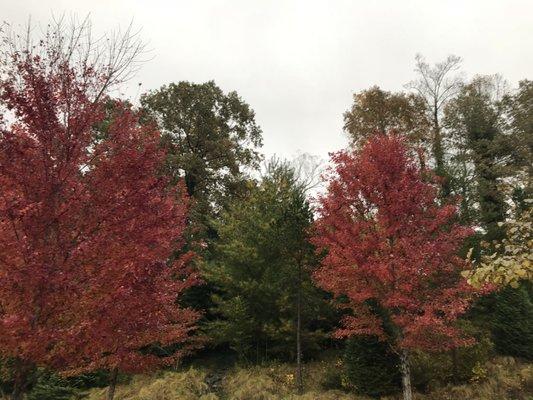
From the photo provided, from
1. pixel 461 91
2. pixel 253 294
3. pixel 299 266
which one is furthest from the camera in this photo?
pixel 461 91

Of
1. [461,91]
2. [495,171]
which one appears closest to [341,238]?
[495,171]

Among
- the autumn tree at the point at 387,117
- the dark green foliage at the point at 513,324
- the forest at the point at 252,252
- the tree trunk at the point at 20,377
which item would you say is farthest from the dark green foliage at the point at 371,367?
the autumn tree at the point at 387,117

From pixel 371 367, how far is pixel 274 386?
4133 mm

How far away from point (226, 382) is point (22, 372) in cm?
1305

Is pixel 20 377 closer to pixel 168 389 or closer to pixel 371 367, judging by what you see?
pixel 168 389

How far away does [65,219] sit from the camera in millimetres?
6242

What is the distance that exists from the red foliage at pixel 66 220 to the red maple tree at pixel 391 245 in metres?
8.05

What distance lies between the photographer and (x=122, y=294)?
20.4ft

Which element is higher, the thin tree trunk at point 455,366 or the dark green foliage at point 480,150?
the dark green foliage at point 480,150

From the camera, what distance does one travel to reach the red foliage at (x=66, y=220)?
566 cm

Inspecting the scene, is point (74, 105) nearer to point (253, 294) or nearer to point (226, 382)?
point (253, 294)

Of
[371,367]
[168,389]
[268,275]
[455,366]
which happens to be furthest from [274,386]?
[455,366]

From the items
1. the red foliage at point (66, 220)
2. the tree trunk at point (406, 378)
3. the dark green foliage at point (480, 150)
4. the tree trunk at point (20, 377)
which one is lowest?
the tree trunk at point (406, 378)

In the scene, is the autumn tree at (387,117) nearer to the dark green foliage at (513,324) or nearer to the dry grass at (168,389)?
the dark green foliage at (513,324)
